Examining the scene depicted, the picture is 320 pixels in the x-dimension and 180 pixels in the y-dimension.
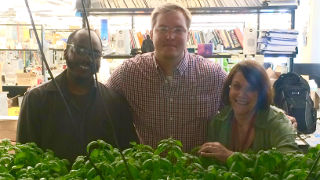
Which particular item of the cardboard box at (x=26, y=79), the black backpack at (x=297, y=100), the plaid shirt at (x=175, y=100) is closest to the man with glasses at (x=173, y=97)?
the plaid shirt at (x=175, y=100)

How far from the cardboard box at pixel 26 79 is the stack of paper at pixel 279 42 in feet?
11.7

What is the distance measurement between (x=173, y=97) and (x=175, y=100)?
0.02 m

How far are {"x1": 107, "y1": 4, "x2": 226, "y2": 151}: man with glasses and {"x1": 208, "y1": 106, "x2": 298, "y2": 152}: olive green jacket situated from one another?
17 cm

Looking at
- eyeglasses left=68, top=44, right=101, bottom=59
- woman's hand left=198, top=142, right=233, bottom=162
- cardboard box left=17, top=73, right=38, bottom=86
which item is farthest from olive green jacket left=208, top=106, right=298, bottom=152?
cardboard box left=17, top=73, right=38, bottom=86

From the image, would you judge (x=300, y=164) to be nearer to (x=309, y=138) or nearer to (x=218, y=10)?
(x=309, y=138)

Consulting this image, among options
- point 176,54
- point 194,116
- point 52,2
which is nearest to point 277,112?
point 194,116

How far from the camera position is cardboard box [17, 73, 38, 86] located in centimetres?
595

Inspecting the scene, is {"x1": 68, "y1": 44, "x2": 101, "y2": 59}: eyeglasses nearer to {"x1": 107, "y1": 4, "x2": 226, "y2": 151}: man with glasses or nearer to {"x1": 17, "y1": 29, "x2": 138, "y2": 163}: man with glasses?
{"x1": 17, "y1": 29, "x2": 138, "y2": 163}: man with glasses

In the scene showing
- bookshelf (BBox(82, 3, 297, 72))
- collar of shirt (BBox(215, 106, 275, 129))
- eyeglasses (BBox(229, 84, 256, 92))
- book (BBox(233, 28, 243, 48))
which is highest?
bookshelf (BBox(82, 3, 297, 72))

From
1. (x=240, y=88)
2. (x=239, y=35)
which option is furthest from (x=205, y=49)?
(x=240, y=88)

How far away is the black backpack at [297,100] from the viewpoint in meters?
3.15

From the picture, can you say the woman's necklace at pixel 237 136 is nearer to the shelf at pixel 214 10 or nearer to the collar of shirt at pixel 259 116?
the collar of shirt at pixel 259 116

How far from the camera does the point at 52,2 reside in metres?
8.28

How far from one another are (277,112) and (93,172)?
1.20 m
